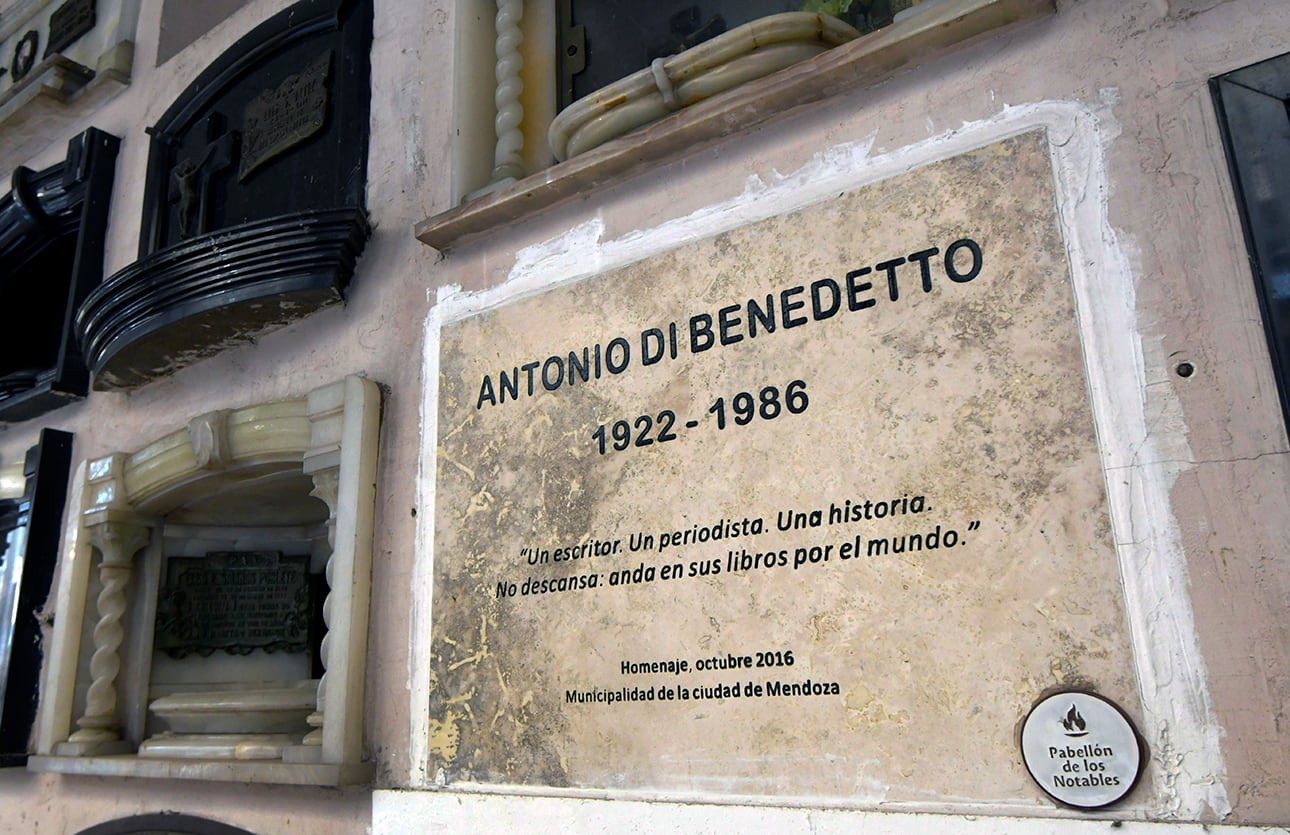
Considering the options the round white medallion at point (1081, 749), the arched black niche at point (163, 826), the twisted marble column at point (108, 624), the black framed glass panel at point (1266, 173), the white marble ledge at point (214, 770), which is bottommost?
the arched black niche at point (163, 826)

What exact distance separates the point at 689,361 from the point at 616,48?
1202mm

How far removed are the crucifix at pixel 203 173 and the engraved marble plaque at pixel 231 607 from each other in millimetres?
1227

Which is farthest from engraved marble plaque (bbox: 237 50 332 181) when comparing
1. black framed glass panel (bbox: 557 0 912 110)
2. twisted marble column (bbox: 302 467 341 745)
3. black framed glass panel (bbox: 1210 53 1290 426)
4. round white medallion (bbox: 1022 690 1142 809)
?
round white medallion (bbox: 1022 690 1142 809)

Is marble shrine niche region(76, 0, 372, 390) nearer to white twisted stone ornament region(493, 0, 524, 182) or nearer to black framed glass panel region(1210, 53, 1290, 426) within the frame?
white twisted stone ornament region(493, 0, 524, 182)

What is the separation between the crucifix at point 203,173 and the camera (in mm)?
3457

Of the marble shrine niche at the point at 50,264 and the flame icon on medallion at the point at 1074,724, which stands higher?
the marble shrine niche at the point at 50,264

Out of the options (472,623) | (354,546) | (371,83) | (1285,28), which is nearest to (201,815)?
(354,546)

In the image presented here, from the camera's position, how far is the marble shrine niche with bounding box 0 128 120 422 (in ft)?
12.4

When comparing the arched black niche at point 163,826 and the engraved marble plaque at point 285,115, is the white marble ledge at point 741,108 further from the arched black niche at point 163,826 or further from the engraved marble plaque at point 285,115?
the arched black niche at point 163,826

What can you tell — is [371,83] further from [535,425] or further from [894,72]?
[894,72]

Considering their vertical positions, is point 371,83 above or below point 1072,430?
above

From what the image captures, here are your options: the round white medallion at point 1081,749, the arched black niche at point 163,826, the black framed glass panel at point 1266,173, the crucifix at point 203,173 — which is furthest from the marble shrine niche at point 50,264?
the black framed glass panel at point 1266,173

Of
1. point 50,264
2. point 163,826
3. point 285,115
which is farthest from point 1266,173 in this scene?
point 50,264

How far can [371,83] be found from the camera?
3.08 m
